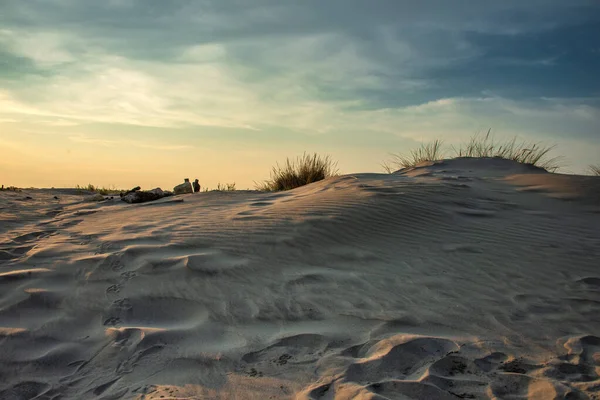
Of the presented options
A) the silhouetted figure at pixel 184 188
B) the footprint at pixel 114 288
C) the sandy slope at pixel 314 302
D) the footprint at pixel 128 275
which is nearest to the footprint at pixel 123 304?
the sandy slope at pixel 314 302

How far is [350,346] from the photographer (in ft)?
8.86

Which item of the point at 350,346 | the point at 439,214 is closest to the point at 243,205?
the point at 439,214

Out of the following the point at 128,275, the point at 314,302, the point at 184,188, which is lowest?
the point at 314,302

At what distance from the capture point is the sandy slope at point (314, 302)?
2.45 meters

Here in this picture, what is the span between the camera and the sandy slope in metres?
2.45

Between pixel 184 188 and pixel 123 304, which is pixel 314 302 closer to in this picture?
pixel 123 304

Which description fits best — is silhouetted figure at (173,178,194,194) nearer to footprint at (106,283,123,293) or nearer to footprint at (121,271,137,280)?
footprint at (121,271,137,280)

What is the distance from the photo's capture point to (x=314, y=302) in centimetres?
330

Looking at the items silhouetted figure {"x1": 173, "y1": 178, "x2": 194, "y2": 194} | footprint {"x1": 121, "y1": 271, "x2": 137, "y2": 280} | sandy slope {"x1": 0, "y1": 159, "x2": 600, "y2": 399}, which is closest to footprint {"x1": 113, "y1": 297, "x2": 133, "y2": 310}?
sandy slope {"x1": 0, "y1": 159, "x2": 600, "y2": 399}

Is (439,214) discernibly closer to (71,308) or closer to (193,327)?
(193,327)

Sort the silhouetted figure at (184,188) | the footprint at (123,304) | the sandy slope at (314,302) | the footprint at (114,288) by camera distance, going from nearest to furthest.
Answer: the sandy slope at (314,302), the footprint at (123,304), the footprint at (114,288), the silhouetted figure at (184,188)

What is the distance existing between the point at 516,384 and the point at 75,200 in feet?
28.7

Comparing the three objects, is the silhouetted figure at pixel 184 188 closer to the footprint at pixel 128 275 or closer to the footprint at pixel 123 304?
the footprint at pixel 128 275

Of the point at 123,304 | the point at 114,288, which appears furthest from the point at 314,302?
the point at 114,288
